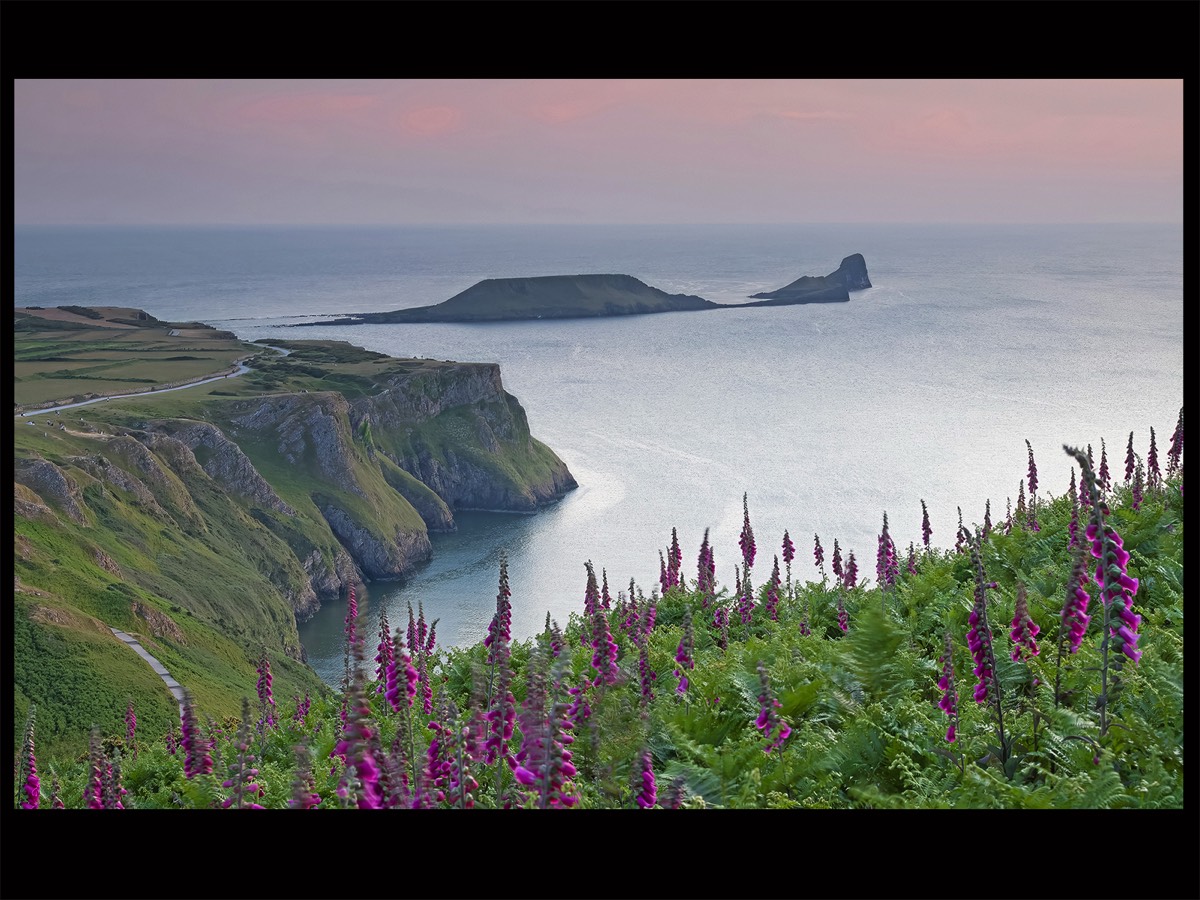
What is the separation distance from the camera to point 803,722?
6.23 meters

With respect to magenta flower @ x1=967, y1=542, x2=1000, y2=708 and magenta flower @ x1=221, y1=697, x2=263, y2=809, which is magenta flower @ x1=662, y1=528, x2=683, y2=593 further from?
magenta flower @ x1=221, y1=697, x2=263, y2=809

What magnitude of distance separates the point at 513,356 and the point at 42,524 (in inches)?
2215

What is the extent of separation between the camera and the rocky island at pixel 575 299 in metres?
97.4

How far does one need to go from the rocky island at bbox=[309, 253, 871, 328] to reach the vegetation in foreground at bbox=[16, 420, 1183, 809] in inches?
3553

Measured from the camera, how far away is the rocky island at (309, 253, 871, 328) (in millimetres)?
97438

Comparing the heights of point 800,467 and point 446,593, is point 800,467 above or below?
above

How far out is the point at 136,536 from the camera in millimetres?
63156

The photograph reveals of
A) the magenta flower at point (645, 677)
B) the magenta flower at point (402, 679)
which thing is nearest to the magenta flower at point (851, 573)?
the magenta flower at point (645, 677)

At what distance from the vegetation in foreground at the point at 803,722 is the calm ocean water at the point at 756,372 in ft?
8.56

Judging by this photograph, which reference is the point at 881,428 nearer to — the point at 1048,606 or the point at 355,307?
the point at 1048,606

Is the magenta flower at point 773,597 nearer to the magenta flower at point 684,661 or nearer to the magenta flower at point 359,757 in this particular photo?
the magenta flower at point 684,661

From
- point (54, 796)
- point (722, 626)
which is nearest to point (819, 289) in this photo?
point (722, 626)

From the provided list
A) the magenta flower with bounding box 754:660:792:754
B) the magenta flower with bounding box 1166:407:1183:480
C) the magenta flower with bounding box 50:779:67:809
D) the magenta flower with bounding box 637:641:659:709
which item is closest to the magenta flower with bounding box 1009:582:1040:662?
the magenta flower with bounding box 754:660:792:754

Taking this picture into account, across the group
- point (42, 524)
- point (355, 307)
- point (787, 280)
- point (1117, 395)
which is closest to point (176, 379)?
point (355, 307)
